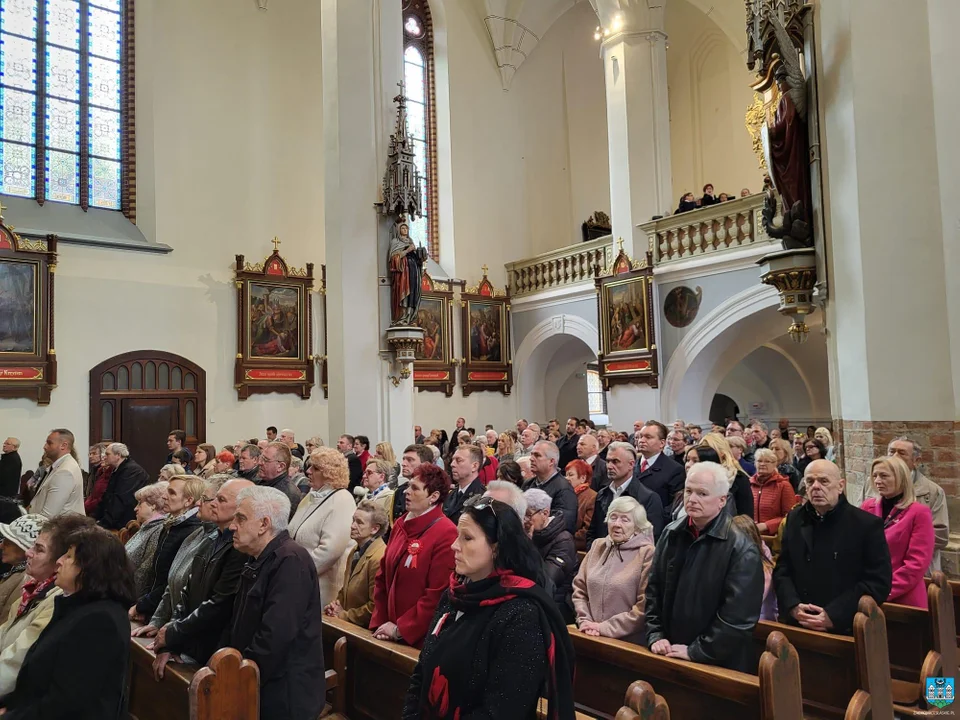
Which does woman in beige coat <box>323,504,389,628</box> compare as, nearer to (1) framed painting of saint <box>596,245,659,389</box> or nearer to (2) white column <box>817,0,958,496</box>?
(2) white column <box>817,0,958,496</box>

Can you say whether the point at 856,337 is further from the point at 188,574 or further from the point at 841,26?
the point at 188,574

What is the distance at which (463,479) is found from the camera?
5.27 meters

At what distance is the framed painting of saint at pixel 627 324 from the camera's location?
517 inches

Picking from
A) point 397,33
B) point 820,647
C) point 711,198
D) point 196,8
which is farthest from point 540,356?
point 820,647

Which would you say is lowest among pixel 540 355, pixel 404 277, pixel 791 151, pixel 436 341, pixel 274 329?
pixel 540 355

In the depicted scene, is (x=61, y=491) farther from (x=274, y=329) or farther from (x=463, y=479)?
(x=274, y=329)

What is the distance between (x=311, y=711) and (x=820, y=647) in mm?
2163

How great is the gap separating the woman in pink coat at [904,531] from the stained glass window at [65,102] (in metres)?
12.2

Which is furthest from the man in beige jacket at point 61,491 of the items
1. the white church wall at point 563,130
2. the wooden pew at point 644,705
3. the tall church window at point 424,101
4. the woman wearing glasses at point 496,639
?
the white church wall at point 563,130

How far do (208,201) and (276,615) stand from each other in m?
11.9

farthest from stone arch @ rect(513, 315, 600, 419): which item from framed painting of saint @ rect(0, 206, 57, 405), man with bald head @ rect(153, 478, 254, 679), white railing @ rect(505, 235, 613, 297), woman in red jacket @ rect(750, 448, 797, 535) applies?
man with bald head @ rect(153, 478, 254, 679)

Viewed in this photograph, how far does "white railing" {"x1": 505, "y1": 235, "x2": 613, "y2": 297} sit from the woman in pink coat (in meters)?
10.2

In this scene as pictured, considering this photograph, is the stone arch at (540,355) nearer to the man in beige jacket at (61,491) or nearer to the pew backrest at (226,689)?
the man in beige jacket at (61,491)
